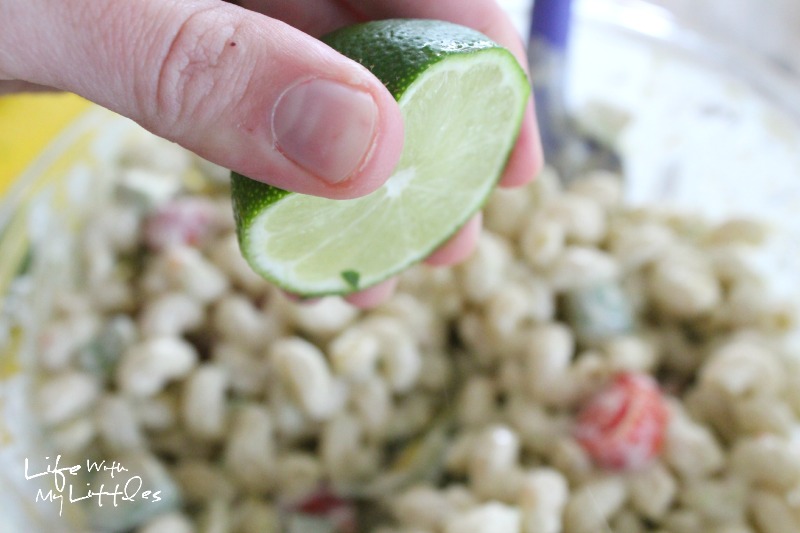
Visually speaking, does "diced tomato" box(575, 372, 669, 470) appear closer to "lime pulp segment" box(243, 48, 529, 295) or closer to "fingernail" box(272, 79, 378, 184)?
"lime pulp segment" box(243, 48, 529, 295)

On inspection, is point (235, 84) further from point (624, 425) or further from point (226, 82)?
point (624, 425)

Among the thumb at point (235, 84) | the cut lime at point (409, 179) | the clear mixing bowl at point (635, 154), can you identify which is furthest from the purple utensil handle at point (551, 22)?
the thumb at point (235, 84)

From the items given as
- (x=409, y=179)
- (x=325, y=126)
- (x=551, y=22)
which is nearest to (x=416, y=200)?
(x=409, y=179)

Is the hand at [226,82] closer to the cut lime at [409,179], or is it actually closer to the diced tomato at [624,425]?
the cut lime at [409,179]

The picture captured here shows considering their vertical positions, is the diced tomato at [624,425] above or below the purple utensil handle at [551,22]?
below

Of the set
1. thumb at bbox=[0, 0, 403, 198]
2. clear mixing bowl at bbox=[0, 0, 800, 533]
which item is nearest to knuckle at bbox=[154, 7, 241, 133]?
thumb at bbox=[0, 0, 403, 198]

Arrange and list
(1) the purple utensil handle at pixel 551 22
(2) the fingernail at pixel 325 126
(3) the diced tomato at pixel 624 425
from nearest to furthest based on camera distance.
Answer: (2) the fingernail at pixel 325 126 < (3) the diced tomato at pixel 624 425 < (1) the purple utensil handle at pixel 551 22

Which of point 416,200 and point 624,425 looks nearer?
point 416,200
